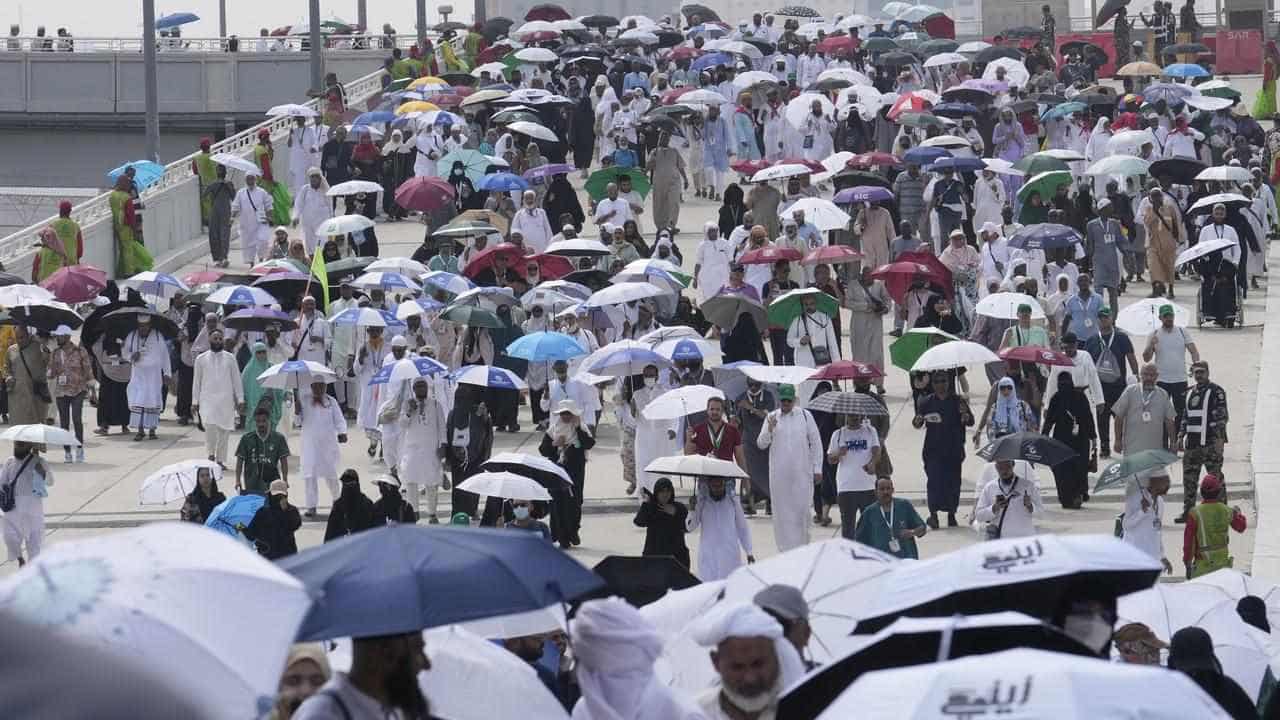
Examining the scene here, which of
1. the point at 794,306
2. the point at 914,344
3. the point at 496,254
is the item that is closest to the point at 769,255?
the point at 794,306

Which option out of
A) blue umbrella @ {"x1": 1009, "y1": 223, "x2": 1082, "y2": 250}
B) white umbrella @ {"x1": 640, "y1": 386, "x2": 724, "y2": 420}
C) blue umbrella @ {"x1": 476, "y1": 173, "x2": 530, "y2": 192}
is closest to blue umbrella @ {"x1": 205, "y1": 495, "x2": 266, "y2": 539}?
white umbrella @ {"x1": 640, "y1": 386, "x2": 724, "y2": 420}

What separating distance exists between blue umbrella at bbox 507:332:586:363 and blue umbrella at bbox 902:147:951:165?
851cm

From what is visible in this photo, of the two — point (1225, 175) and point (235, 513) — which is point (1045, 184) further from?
point (235, 513)

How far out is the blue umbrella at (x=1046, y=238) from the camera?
79.0 feet

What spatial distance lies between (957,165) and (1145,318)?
7030 mm

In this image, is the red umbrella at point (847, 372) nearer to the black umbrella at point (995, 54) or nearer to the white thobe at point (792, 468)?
the white thobe at point (792, 468)

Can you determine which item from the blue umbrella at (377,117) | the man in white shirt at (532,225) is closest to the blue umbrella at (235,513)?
the man in white shirt at (532,225)

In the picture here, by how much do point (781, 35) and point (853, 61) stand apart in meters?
2.47

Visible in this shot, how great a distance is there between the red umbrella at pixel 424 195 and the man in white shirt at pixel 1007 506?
13.7 meters

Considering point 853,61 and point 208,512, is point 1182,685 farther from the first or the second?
point 853,61

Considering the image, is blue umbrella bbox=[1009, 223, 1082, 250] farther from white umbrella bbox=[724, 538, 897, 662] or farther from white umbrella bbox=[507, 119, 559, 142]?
white umbrella bbox=[724, 538, 897, 662]

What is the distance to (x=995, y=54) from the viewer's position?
41.0m

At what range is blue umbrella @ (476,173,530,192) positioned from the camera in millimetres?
29219

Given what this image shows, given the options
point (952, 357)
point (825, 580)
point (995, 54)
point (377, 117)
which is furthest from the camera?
point (995, 54)
